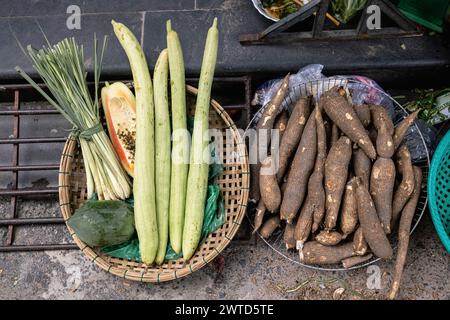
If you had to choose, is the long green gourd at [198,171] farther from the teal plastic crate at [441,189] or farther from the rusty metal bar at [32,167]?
the teal plastic crate at [441,189]

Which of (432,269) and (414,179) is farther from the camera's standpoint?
(432,269)

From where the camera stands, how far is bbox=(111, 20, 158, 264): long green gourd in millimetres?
2371

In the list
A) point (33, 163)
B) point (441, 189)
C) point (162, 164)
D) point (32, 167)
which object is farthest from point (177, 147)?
point (441, 189)

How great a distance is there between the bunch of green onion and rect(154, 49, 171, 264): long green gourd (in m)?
0.25

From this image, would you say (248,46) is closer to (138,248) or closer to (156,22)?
(156,22)

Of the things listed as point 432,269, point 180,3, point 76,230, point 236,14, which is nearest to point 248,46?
point 236,14

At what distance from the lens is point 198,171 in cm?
241

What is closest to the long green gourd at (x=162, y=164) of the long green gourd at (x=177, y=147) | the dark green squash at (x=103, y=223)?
the long green gourd at (x=177, y=147)

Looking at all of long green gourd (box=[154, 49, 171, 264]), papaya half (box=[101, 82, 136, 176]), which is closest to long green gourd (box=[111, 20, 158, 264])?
long green gourd (box=[154, 49, 171, 264])

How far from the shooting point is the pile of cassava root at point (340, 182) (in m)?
2.37

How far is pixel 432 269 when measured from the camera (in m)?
2.73

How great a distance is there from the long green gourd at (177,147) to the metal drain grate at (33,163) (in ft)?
1.10

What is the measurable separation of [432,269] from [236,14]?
204 cm

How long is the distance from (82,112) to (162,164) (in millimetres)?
527
